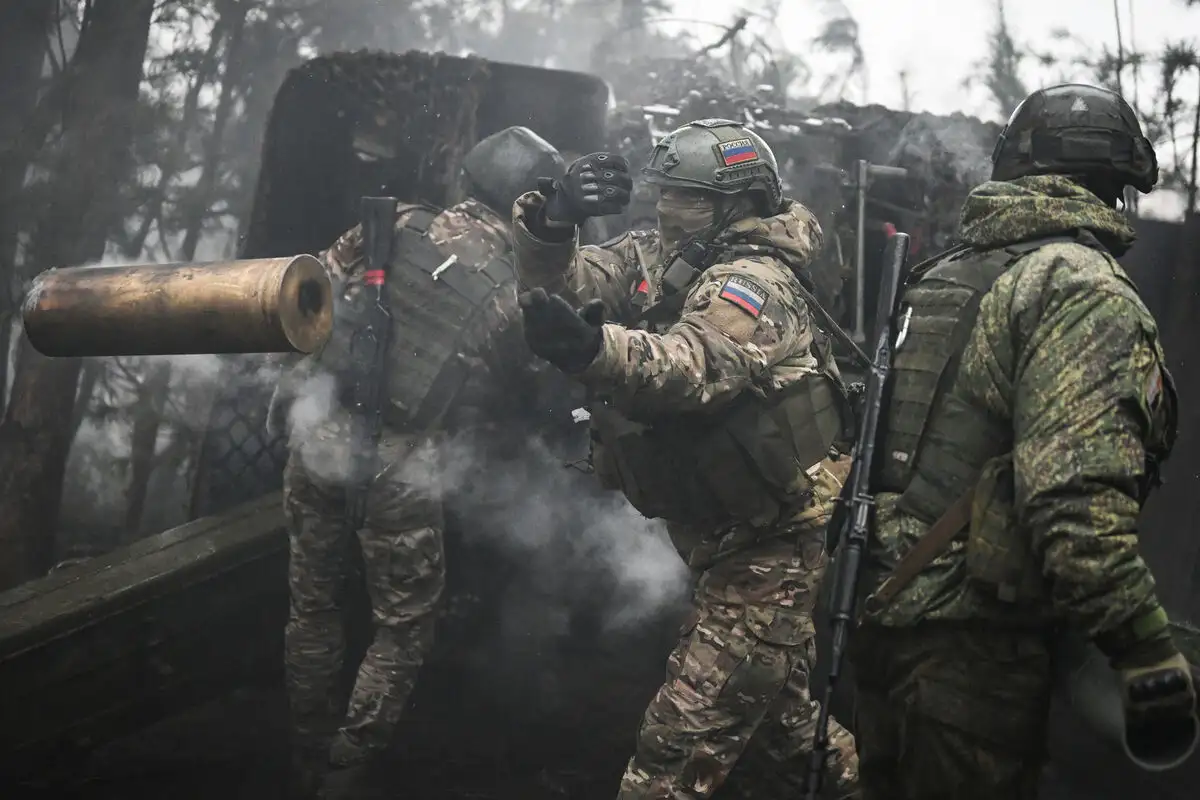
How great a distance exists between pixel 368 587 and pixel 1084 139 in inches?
132

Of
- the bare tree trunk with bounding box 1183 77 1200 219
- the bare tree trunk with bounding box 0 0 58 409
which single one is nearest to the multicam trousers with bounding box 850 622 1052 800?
the bare tree trunk with bounding box 0 0 58 409

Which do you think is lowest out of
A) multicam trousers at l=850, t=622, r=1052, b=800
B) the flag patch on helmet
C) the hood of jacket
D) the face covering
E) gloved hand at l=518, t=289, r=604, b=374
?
multicam trousers at l=850, t=622, r=1052, b=800

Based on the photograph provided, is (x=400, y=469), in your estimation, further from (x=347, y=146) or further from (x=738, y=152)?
(x=347, y=146)

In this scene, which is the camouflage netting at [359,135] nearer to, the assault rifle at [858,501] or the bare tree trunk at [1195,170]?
the assault rifle at [858,501]

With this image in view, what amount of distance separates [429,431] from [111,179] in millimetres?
4147

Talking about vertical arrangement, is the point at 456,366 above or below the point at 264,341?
below

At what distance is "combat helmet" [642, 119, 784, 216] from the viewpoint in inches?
139

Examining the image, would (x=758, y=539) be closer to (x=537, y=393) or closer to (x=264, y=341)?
(x=264, y=341)

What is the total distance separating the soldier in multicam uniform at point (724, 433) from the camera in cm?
308

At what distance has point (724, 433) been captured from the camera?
324 centimetres

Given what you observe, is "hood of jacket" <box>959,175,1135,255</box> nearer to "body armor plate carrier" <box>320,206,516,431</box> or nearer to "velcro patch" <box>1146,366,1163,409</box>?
"velcro patch" <box>1146,366,1163,409</box>

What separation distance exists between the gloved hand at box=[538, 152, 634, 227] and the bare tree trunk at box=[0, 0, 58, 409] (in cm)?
504

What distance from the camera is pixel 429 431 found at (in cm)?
459

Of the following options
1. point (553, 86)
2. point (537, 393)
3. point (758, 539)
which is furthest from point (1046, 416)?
point (553, 86)
